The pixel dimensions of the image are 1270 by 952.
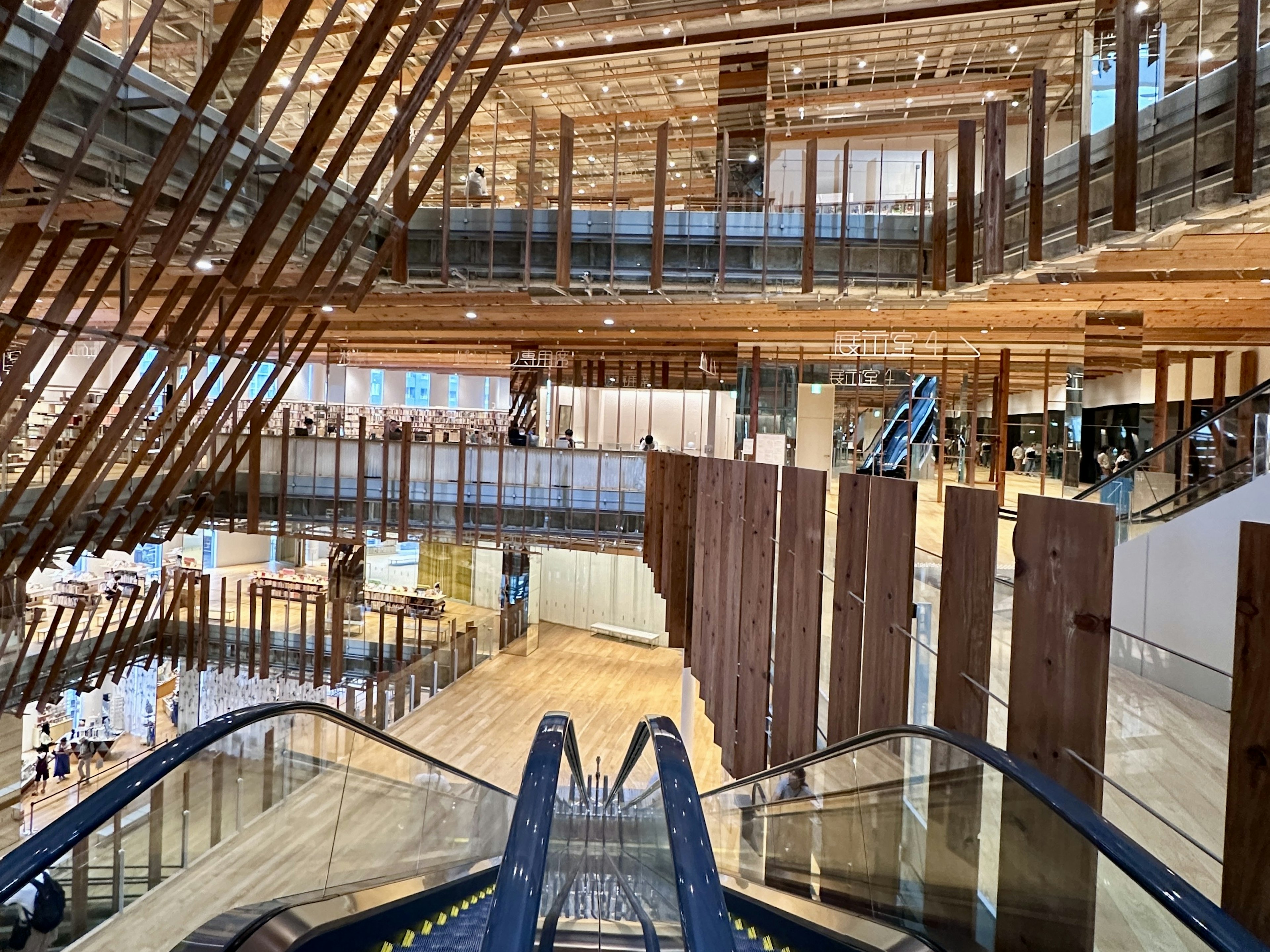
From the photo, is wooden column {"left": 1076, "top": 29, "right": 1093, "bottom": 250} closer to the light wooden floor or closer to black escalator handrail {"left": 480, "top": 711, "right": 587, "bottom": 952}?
black escalator handrail {"left": 480, "top": 711, "right": 587, "bottom": 952}

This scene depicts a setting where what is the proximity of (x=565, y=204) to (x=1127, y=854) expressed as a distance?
28.0ft

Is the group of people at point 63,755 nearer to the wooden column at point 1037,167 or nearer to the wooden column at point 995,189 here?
the wooden column at point 995,189

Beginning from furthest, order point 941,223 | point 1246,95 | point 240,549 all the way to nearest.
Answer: point 240,549, point 941,223, point 1246,95

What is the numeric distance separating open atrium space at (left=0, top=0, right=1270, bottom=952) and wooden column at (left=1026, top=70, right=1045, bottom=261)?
0.06 meters

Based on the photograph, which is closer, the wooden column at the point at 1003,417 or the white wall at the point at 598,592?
the wooden column at the point at 1003,417

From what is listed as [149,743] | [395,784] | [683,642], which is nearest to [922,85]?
[683,642]

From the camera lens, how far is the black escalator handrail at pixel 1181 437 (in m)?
5.43

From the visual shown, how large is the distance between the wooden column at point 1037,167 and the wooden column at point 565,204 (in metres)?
4.39

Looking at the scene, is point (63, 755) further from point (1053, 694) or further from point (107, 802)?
point (1053, 694)

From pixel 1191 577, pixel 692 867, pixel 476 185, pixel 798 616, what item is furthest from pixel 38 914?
pixel 476 185

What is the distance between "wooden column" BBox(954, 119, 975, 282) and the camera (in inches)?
320

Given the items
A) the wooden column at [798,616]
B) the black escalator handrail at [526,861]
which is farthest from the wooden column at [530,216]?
the black escalator handrail at [526,861]

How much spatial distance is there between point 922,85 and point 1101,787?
482 inches

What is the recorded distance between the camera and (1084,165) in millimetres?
6480
